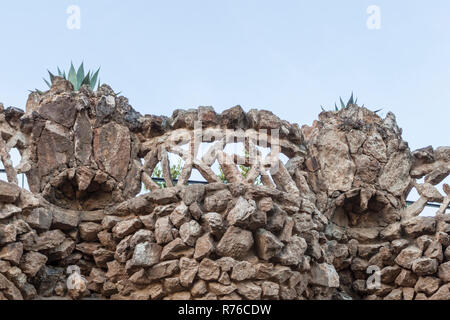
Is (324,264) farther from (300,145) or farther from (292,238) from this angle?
(300,145)

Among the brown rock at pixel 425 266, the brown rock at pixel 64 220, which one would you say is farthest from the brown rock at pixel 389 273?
the brown rock at pixel 64 220

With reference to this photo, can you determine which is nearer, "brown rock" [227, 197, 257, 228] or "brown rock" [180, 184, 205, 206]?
"brown rock" [227, 197, 257, 228]

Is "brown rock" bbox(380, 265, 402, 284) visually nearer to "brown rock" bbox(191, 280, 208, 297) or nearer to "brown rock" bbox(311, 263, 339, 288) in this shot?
"brown rock" bbox(311, 263, 339, 288)

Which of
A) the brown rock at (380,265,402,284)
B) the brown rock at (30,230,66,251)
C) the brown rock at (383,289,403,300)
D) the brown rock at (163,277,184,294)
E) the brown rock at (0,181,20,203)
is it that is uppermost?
the brown rock at (0,181,20,203)

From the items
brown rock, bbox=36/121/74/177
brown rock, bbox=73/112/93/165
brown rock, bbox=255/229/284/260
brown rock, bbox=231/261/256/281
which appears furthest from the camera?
brown rock, bbox=73/112/93/165

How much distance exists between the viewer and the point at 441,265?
10.5 m

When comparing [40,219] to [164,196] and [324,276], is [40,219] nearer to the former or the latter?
[164,196]

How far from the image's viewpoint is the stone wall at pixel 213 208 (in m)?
9.28

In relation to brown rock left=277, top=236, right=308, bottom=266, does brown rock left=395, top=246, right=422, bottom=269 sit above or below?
below

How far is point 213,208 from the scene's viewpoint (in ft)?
31.1

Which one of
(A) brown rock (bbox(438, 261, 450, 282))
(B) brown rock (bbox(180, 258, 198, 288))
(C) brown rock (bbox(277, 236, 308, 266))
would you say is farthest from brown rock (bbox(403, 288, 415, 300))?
(B) brown rock (bbox(180, 258, 198, 288))

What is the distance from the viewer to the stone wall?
9281 mm

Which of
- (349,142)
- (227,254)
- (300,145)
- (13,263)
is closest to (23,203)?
(13,263)

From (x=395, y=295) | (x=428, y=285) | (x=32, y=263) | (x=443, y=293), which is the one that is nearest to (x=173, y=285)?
(x=32, y=263)
